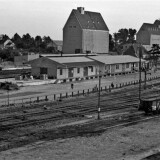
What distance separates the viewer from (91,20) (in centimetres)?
10625

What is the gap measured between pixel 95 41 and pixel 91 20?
6.39m

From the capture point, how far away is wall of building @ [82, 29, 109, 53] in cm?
10294

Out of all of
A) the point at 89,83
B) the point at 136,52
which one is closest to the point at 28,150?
the point at 89,83

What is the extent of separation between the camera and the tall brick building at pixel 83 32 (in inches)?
3986

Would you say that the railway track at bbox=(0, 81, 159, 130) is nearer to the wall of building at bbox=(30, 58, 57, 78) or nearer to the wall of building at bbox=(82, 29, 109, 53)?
the wall of building at bbox=(30, 58, 57, 78)

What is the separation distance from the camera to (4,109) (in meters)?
35.7

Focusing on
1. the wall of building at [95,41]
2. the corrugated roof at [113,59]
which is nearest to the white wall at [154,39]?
the wall of building at [95,41]

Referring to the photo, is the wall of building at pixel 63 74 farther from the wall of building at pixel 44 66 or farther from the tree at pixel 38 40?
the tree at pixel 38 40

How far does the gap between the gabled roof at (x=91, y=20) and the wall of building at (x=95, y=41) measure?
1277mm

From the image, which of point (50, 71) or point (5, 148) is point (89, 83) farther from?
point (5, 148)

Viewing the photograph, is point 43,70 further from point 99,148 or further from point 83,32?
point 99,148

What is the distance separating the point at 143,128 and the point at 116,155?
7951mm

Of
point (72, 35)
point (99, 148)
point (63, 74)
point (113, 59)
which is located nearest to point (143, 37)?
point (72, 35)

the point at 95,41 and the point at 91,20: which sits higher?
the point at 91,20
